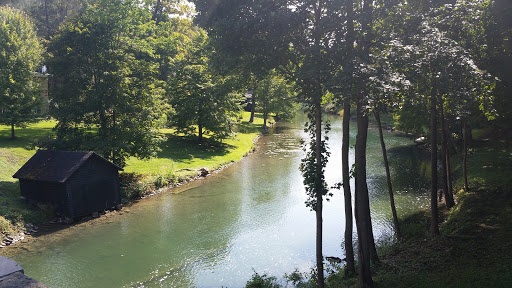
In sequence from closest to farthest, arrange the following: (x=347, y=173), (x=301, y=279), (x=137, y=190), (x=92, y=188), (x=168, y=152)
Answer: (x=347, y=173)
(x=301, y=279)
(x=92, y=188)
(x=137, y=190)
(x=168, y=152)

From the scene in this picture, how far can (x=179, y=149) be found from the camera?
131ft

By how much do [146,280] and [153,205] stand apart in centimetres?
1013

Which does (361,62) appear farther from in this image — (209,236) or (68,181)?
(68,181)

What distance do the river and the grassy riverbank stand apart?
5.38 feet

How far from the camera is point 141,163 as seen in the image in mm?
32938

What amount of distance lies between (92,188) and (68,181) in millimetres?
1705

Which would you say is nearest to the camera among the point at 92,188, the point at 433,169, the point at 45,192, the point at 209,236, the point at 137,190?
the point at 433,169

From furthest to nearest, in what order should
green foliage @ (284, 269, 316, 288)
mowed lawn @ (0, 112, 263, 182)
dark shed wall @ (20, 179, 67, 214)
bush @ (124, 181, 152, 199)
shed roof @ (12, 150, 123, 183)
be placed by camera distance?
mowed lawn @ (0, 112, 263, 182) → bush @ (124, 181, 152, 199) → dark shed wall @ (20, 179, 67, 214) → shed roof @ (12, 150, 123, 183) → green foliage @ (284, 269, 316, 288)

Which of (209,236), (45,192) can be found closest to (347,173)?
(209,236)

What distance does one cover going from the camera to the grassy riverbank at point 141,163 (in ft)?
70.0

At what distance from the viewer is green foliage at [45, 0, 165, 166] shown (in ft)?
86.1

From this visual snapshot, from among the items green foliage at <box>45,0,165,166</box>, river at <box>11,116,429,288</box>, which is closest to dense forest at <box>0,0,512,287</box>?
river at <box>11,116,429,288</box>

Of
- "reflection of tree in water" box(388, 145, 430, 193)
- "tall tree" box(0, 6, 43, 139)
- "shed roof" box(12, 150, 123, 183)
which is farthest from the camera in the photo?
"tall tree" box(0, 6, 43, 139)

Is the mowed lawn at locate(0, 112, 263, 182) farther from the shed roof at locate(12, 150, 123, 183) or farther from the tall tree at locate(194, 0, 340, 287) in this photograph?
the tall tree at locate(194, 0, 340, 287)
